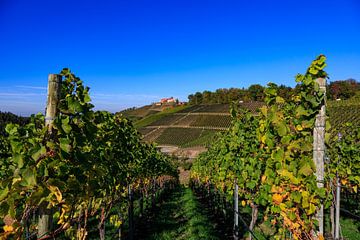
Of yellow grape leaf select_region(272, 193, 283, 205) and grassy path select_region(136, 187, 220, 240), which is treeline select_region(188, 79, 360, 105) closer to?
grassy path select_region(136, 187, 220, 240)

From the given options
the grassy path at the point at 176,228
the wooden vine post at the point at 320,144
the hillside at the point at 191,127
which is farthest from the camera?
the hillside at the point at 191,127

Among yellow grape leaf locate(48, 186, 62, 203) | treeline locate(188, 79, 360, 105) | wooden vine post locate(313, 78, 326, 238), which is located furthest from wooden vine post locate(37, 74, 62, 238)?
treeline locate(188, 79, 360, 105)

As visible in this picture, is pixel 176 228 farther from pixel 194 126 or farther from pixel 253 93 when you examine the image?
pixel 253 93

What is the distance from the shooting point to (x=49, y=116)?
2566mm

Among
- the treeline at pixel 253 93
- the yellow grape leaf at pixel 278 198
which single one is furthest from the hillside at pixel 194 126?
the yellow grape leaf at pixel 278 198

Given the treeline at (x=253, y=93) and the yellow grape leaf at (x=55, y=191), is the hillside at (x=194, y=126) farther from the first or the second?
the yellow grape leaf at (x=55, y=191)

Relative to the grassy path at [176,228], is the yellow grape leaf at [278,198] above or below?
above

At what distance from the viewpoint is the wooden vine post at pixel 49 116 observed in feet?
8.14

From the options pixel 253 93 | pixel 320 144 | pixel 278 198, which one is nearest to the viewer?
pixel 320 144

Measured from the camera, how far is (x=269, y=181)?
413cm

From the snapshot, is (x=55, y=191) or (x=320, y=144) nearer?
(x=55, y=191)

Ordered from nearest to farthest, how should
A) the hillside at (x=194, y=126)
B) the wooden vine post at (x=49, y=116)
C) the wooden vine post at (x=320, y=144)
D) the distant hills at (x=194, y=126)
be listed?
the wooden vine post at (x=49, y=116)
the wooden vine post at (x=320, y=144)
the distant hills at (x=194, y=126)
the hillside at (x=194, y=126)

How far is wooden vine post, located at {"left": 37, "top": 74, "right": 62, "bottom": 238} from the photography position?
8.14 feet

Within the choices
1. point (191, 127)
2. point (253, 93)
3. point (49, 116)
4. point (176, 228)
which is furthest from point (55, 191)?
point (253, 93)
